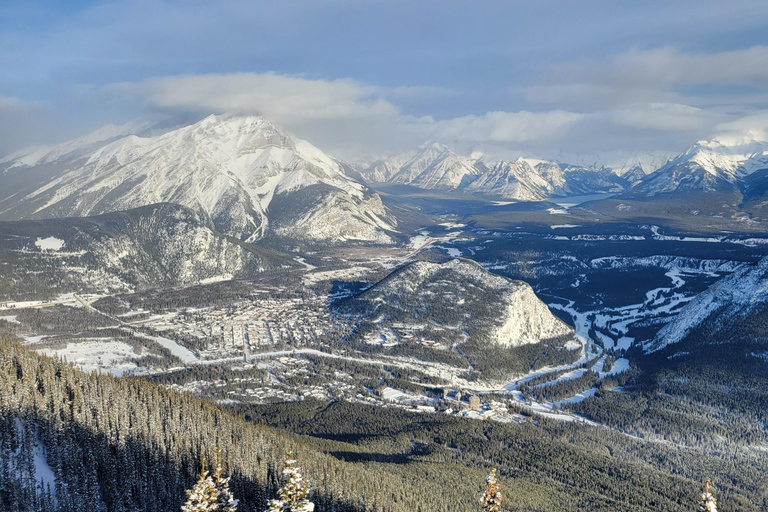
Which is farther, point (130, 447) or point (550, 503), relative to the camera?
point (550, 503)

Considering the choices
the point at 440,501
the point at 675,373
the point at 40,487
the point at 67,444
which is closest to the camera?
the point at 40,487

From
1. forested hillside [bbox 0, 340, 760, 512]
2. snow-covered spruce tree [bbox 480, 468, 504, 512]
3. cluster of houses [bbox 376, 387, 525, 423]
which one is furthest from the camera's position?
cluster of houses [bbox 376, 387, 525, 423]

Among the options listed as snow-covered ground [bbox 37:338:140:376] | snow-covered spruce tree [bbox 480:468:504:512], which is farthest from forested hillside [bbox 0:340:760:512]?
snow-covered ground [bbox 37:338:140:376]

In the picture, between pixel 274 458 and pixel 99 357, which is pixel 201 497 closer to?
pixel 274 458

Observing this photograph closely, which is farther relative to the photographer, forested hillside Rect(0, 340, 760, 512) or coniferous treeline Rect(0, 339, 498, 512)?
forested hillside Rect(0, 340, 760, 512)

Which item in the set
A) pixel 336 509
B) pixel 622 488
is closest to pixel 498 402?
pixel 622 488

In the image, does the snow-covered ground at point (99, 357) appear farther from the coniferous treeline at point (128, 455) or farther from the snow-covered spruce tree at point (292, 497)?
the snow-covered spruce tree at point (292, 497)

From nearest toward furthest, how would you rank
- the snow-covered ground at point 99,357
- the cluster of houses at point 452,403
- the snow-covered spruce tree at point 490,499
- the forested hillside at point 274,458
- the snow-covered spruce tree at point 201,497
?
the snow-covered spruce tree at point 490,499 < the snow-covered spruce tree at point 201,497 < the forested hillside at point 274,458 < the cluster of houses at point 452,403 < the snow-covered ground at point 99,357

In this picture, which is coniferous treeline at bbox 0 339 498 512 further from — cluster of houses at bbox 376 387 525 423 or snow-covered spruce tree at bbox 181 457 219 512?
cluster of houses at bbox 376 387 525 423

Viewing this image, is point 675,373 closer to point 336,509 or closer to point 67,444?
point 336,509

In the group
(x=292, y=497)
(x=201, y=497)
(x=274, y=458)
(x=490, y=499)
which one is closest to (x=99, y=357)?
(x=274, y=458)

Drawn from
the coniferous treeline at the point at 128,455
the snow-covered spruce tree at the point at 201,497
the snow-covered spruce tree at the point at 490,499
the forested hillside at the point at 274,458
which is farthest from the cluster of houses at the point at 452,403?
the snow-covered spruce tree at the point at 201,497
